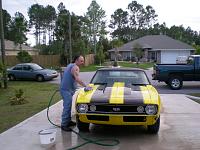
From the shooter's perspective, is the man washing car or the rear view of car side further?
the rear view of car side

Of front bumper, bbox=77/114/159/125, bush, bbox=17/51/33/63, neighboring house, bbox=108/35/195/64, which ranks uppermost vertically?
neighboring house, bbox=108/35/195/64

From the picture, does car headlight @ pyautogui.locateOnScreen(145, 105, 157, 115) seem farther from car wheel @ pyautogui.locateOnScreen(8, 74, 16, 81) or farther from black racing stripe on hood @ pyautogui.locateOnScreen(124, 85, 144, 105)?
car wheel @ pyautogui.locateOnScreen(8, 74, 16, 81)

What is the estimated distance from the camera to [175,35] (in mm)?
101500

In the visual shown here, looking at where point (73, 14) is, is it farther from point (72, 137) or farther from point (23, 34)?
point (72, 137)

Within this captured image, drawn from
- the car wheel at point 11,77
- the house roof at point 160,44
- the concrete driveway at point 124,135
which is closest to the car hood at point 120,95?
the concrete driveway at point 124,135

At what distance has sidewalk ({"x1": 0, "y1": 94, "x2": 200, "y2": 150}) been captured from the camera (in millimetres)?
6758

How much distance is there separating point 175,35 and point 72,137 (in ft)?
319

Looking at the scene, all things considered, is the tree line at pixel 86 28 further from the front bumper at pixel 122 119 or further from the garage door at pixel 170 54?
the front bumper at pixel 122 119

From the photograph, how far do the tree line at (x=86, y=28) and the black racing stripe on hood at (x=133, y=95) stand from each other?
3937 cm

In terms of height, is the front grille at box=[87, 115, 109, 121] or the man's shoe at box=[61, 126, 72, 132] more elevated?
the front grille at box=[87, 115, 109, 121]

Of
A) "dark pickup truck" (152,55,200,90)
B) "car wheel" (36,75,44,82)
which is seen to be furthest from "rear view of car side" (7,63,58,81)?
"dark pickup truck" (152,55,200,90)

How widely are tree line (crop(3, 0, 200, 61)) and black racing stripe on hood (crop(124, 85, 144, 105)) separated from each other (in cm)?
3937

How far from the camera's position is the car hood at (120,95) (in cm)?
715

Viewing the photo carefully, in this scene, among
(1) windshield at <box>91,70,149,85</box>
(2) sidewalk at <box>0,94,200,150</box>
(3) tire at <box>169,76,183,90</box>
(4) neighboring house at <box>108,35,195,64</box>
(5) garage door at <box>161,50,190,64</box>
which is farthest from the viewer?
(4) neighboring house at <box>108,35,195,64</box>
